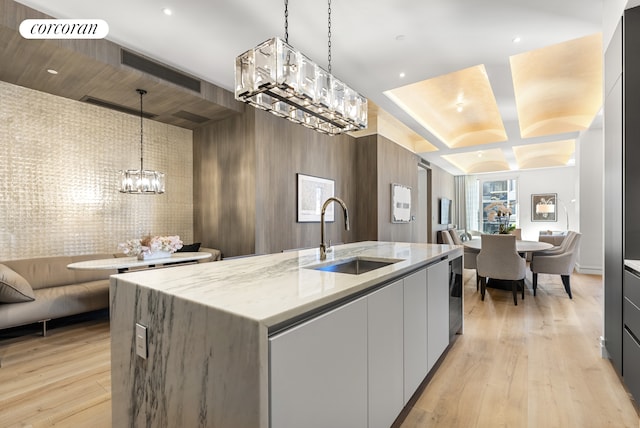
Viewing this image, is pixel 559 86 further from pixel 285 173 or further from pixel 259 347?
pixel 259 347

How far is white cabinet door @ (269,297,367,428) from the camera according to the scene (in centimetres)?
88

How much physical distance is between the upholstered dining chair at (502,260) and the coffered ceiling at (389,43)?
2010 mm

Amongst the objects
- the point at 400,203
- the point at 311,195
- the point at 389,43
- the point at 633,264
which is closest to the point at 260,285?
the point at 633,264

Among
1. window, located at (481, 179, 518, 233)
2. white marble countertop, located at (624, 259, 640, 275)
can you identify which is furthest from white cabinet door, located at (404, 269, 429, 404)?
window, located at (481, 179, 518, 233)

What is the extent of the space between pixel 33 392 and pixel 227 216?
8.80 feet

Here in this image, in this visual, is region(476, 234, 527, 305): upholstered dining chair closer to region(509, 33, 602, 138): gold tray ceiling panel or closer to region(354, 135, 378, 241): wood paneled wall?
region(354, 135, 378, 241): wood paneled wall

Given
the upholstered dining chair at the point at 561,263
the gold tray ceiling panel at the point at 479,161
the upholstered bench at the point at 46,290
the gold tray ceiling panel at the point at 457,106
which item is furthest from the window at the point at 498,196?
the upholstered bench at the point at 46,290

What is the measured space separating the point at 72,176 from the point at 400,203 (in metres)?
5.60

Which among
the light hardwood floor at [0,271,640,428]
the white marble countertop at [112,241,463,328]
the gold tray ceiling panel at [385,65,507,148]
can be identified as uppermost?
the gold tray ceiling panel at [385,65,507,148]

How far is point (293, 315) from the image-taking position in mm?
916

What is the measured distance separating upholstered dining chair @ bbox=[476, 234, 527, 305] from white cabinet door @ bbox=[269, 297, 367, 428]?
3.39m

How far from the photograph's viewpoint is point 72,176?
12.4ft

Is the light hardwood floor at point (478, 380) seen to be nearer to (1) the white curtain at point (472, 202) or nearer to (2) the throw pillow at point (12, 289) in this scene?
(2) the throw pillow at point (12, 289)

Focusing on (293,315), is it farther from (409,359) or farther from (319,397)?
(409,359)
